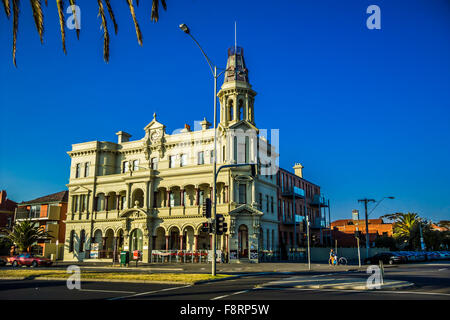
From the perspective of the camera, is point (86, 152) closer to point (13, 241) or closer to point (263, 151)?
point (13, 241)

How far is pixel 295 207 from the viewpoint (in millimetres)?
53625

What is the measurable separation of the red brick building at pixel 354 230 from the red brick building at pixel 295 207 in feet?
28.9

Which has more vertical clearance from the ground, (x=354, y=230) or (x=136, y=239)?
(x=354, y=230)

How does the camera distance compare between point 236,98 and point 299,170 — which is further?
point 299,170

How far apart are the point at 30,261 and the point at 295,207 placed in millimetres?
33128

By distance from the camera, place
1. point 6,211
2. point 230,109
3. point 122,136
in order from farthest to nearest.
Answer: point 6,211
point 122,136
point 230,109

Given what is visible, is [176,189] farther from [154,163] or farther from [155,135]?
[155,135]

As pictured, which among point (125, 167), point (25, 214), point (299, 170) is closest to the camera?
point (125, 167)

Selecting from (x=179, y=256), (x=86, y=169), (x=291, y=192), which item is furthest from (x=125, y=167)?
(x=291, y=192)

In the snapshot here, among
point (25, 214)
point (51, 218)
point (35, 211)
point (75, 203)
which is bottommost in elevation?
point (51, 218)

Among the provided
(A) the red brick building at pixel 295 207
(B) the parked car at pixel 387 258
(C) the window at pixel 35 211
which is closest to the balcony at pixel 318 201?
(A) the red brick building at pixel 295 207

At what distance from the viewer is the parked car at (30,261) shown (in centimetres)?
3625

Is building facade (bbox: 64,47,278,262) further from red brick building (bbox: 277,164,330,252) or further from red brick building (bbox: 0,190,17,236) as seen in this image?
red brick building (bbox: 0,190,17,236)

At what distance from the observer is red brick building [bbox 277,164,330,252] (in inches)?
1928
